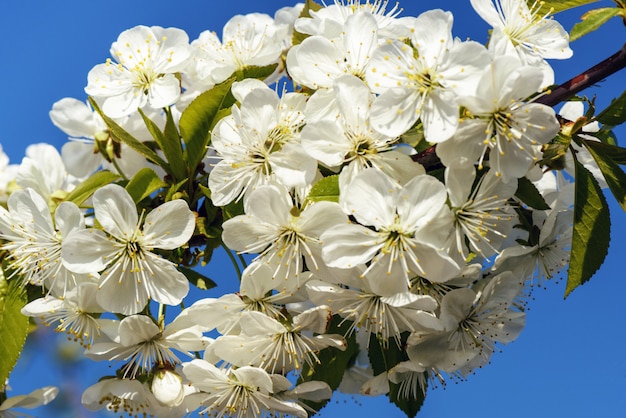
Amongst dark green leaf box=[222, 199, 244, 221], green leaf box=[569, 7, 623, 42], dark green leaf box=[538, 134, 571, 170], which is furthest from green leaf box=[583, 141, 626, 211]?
dark green leaf box=[222, 199, 244, 221]

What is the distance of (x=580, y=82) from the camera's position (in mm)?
1661

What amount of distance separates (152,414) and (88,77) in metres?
0.97

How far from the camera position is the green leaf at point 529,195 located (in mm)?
1740

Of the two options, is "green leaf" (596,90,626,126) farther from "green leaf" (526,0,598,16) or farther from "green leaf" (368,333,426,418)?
"green leaf" (368,333,426,418)

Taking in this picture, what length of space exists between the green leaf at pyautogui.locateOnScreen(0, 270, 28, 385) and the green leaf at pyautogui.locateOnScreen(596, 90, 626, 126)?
1.60m

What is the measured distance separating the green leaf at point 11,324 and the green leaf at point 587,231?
1.44 metres

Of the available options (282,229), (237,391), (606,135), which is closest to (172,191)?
(282,229)

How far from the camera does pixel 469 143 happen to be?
1556 mm

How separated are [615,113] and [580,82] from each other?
0.17 metres

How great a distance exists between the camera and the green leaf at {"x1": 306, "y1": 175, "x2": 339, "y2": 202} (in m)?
1.64

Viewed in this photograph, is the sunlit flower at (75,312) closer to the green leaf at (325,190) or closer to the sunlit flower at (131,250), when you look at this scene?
the sunlit flower at (131,250)

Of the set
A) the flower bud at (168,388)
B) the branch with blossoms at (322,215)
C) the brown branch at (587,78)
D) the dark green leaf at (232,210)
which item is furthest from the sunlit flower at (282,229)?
the brown branch at (587,78)

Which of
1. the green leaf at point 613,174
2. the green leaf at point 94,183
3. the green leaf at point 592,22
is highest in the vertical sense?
the green leaf at point 94,183

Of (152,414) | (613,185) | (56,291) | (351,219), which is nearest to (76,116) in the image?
(56,291)
